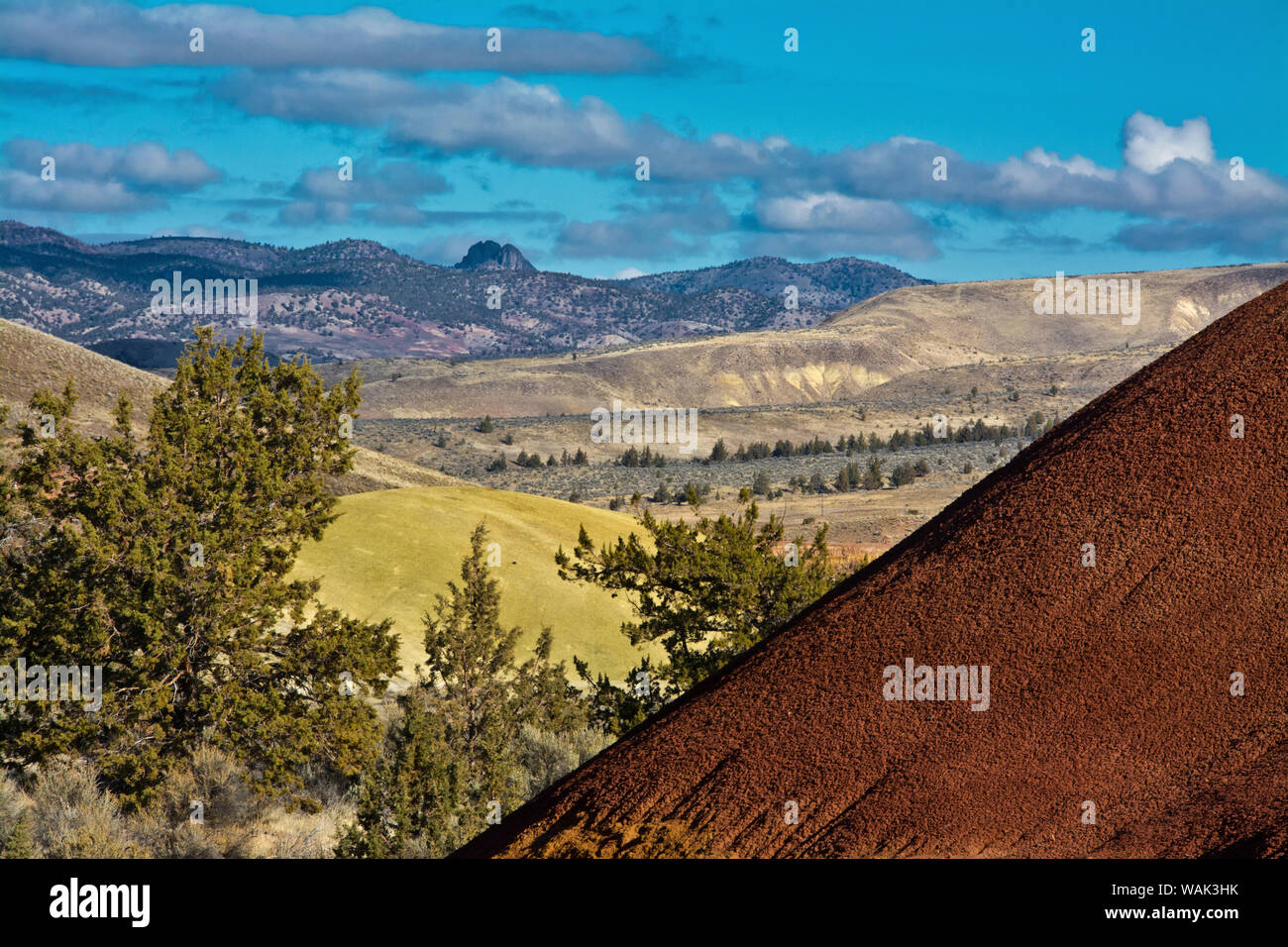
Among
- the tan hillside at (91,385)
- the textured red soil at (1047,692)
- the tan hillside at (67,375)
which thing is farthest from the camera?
the tan hillside at (67,375)

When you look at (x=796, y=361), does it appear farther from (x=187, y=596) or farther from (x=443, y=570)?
(x=187, y=596)

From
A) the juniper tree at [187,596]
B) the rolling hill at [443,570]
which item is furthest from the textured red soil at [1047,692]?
the rolling hill at [443,570]

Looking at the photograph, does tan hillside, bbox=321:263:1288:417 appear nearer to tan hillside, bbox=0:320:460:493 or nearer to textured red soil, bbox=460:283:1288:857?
tan hillside, bbox=0:320:460:493

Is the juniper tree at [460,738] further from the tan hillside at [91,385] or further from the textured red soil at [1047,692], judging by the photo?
the tan hillside at [91,385]

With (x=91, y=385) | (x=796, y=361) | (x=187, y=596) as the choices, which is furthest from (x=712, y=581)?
(x=796, y=361)

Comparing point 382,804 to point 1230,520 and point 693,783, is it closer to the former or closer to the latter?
point 693,783

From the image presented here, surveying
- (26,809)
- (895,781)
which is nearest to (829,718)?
(895,781)
